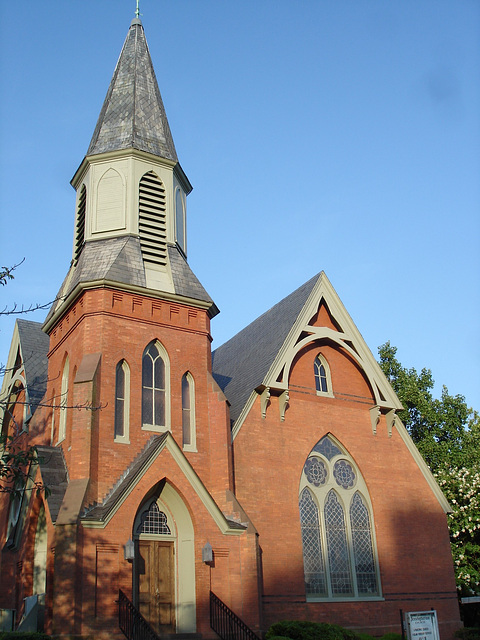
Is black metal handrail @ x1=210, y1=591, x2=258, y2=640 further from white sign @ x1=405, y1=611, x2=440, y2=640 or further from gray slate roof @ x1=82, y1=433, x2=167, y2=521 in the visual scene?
white sign @ x1=405, y1=611, x2=440, y2=640

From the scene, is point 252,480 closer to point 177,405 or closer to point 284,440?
point 284,440

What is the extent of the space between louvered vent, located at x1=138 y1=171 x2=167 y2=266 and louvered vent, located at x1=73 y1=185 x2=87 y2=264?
78.9 inches

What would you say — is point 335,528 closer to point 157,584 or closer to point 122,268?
point 157,584

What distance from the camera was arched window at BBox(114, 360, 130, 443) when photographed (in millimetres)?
16859

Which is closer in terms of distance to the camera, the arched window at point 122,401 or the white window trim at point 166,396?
the arched window at point 122,401

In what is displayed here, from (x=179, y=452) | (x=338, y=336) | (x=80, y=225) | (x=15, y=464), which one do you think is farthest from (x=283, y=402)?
(x=15, y=464)

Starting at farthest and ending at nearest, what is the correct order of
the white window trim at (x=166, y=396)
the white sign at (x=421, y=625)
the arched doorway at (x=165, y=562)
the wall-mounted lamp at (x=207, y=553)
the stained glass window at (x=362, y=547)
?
the stained glass window at (x=362, y=547)
the white window trim at (x=166, y=396)
the wall-mounted lamp at (x=207, y=553)
the arched doorway at (x=165, y=562)
the white sign at (x=421, y=625)

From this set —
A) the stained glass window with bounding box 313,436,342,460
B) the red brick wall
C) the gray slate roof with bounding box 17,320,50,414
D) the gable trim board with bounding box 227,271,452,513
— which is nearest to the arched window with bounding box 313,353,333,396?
the red brick wall

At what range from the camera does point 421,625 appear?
46.7 ft

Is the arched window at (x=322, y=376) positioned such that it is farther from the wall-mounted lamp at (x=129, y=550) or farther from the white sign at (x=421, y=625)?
the wall-mounted lamp at (x=129, y=550)

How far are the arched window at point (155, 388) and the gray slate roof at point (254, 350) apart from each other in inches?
104

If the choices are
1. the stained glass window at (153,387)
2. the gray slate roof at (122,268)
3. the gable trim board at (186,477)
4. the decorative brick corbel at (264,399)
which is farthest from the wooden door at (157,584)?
the gray slate roof at (122,268)

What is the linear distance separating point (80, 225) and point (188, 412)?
284 inches

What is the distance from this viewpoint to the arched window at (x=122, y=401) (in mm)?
16859
